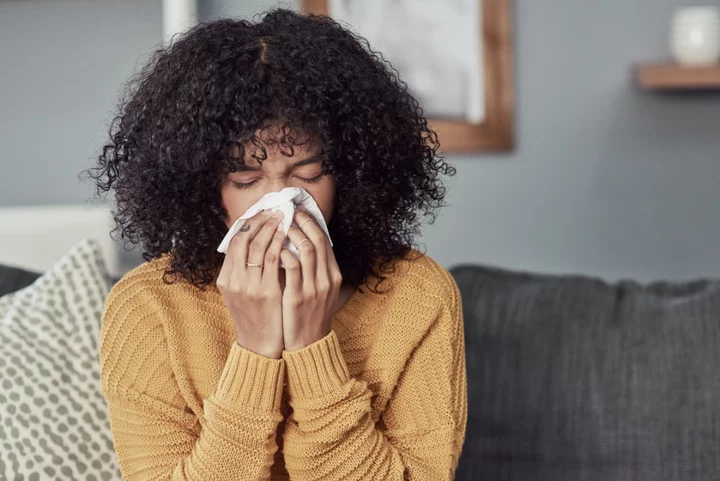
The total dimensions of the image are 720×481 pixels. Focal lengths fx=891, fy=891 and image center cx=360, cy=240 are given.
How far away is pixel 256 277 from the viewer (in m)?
1.05

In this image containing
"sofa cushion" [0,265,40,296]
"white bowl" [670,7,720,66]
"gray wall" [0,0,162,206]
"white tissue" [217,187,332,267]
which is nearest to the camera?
"white tissue" [217,187,332,267]

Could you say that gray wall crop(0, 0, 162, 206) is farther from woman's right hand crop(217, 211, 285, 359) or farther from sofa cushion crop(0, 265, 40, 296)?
woman's right hand crop(217, 211, 285, 359)

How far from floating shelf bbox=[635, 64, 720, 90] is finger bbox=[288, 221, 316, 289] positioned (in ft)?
4.55

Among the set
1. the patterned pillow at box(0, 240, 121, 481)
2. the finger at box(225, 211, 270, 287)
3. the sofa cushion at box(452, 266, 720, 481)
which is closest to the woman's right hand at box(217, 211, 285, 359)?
the finger at box(225, 211, 270, 287)

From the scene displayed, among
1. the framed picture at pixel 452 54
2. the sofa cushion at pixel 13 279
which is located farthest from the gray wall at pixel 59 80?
the sofa cushion at pixel 13 279

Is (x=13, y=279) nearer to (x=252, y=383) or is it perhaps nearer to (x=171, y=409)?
(x=171, y=409)

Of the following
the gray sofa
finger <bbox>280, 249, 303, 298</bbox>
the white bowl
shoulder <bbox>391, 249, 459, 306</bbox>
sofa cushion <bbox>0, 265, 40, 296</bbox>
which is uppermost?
the white bowl

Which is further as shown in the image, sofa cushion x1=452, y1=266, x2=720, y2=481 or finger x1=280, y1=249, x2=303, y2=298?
sofa cushion x1=452, y1=266, x2=720, y2=481

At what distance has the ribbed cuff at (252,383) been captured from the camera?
107 centimetres

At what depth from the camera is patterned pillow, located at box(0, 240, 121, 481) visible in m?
1.24

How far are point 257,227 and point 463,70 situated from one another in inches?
55.7

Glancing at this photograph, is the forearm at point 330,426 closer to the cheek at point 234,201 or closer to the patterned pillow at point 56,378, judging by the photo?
the cheek at point 234,201

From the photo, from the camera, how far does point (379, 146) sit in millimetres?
1094

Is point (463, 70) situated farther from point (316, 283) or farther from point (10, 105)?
point (316, 283)
